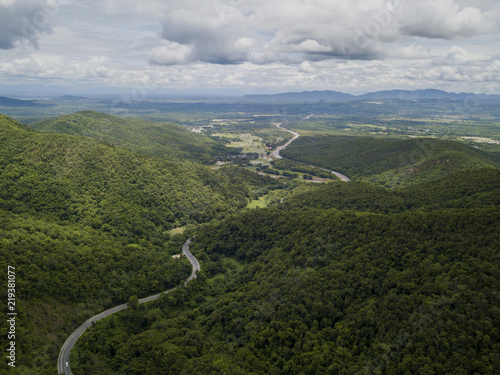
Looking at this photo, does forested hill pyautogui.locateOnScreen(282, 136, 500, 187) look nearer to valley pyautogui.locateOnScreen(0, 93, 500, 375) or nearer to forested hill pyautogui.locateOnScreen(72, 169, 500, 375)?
valley pyautogui.locateOnScreen(0, 93, 500, 375)

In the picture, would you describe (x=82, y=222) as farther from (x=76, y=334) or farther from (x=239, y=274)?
(x=239, y=274)

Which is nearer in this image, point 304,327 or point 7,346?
point 7,346

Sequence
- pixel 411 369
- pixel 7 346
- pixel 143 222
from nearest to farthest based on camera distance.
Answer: pixel 411 369 → pixel 7 346 → pixel 143 222

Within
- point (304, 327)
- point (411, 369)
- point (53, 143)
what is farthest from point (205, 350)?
point (53, 143)

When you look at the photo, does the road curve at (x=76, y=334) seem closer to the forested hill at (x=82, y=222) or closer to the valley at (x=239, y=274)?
the valley at (x=239, y=274)

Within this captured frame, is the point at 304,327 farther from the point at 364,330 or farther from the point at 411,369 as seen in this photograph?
the point at 411,369
